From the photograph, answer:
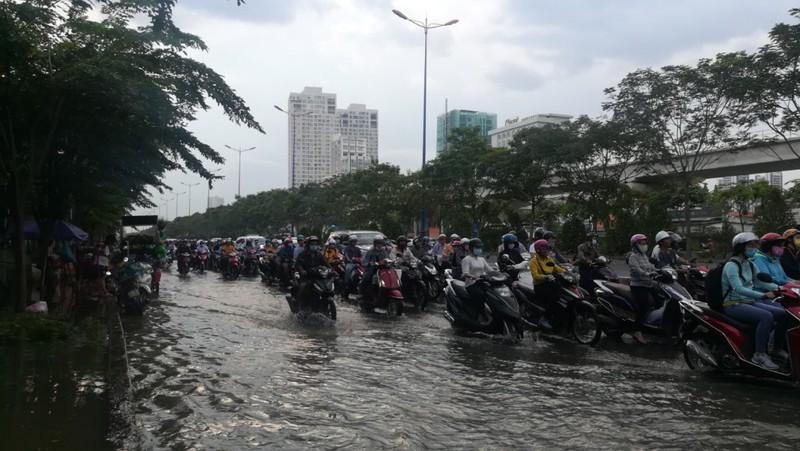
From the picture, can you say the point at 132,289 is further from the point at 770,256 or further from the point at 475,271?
the point at 770,256

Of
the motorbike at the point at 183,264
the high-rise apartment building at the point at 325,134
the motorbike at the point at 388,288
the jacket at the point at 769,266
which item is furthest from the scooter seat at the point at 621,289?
the high-rise apartment building at the point at 325,134

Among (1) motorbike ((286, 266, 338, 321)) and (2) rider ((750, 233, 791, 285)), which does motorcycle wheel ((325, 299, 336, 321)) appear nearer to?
(1) motorbike ((286, 266, 338, 321))

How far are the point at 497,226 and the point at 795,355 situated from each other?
32.6 metres

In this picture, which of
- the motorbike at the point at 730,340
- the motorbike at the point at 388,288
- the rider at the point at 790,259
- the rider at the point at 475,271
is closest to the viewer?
the motorbike at the point at 730,340

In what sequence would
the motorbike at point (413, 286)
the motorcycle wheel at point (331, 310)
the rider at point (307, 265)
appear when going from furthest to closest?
the motorbike at point (413, 286) < the motorcycle wheel at point (331, 310) < the rider at point (307, 265)

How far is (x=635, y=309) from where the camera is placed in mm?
8570

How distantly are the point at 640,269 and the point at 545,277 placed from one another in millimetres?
1221

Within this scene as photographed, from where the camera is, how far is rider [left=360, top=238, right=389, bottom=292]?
12.9 m

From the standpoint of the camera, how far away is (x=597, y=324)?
8656mm

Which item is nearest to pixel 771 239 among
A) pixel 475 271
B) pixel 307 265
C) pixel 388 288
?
pixel 475 271

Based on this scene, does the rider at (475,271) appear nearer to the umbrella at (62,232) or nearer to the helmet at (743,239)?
the helmet at (743,239)

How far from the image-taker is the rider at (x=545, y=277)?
8.93 metres

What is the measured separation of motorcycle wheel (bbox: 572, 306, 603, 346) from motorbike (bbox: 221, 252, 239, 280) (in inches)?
632

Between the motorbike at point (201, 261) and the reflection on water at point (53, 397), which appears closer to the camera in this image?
the reflection on water at point (53, 397)
